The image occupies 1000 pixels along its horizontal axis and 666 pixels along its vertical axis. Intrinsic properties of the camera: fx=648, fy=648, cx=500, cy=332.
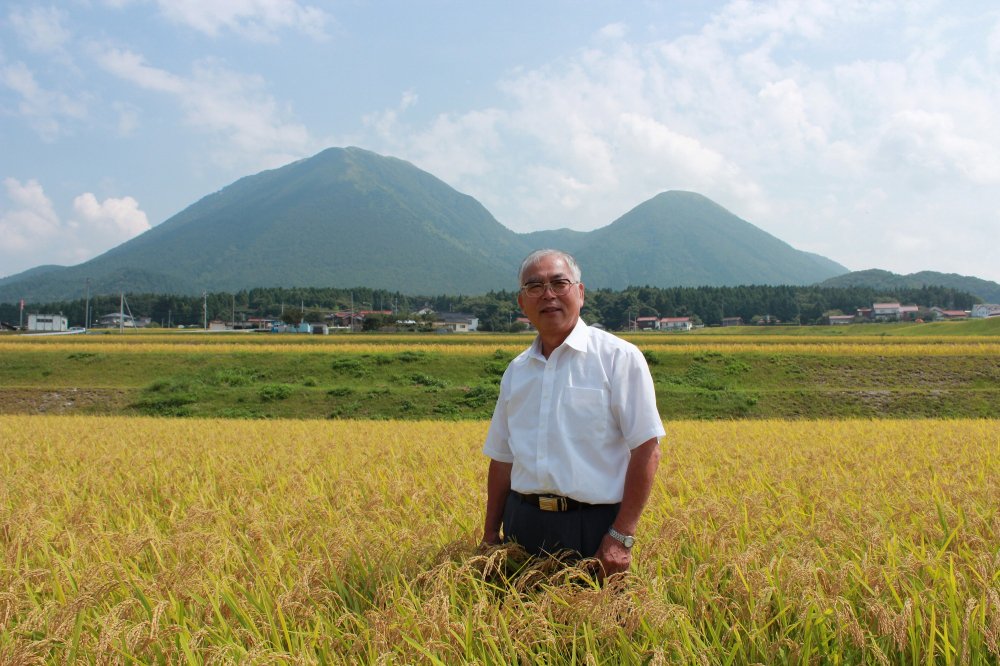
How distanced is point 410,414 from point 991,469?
58.7 feet

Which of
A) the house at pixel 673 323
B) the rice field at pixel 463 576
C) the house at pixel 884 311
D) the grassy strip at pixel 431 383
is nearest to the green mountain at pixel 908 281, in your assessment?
the house at pixel 884 311

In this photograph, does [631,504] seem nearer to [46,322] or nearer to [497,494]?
[497,494]

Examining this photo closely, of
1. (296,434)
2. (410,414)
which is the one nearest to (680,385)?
(410,414)

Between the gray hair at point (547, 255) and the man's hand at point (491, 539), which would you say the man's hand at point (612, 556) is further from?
the gray hair at point (547, 255)

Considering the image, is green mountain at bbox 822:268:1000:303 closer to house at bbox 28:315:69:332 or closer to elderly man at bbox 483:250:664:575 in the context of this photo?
house at bbox 28:315:69:332

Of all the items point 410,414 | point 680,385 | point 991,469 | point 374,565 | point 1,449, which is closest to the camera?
point 374,565

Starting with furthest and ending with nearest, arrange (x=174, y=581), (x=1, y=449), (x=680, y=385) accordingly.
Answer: (x=680, y=385) < (x=1, y=449) < (x=174, y=581)

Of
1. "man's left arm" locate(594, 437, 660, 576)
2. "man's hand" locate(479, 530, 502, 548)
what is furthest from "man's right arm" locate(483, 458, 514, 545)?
"man's left arm" locate(594, 437, 660, 576)

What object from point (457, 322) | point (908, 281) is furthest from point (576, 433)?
point (908, 281)

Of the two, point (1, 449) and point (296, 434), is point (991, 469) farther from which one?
point (1, 449)

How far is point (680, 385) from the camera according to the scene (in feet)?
82.7

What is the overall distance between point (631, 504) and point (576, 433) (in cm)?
35

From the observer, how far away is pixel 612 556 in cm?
253

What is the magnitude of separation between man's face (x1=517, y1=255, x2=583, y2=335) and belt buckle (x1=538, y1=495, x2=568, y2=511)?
69cm
